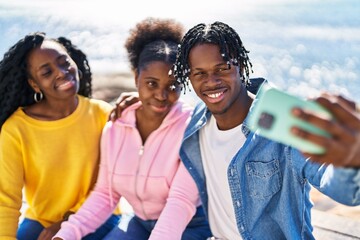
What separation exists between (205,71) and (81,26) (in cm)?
471

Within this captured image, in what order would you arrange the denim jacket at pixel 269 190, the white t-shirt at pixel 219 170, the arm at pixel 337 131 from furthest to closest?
the white t-shirt at pixel 219 170 < the denim jacket at pixel 269 190 < the arm at pixel 337 131

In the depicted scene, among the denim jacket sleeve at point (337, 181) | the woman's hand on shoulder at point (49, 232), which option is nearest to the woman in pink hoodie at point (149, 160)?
the woman's hand on shoulder at point (49, 232)

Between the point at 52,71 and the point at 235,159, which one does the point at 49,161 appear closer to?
the point at 52,71

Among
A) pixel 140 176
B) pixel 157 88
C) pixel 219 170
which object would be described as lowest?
pixel 140 176

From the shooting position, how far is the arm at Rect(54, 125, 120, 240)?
92.5 inches

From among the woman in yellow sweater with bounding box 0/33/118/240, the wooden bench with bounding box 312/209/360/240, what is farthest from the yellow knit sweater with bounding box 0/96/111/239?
the wooden bench with bounding box 312/209/360/240

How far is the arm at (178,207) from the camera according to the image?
86.0 inches

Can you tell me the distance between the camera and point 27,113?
8.19 feet

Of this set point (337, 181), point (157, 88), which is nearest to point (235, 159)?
point (157, 88)

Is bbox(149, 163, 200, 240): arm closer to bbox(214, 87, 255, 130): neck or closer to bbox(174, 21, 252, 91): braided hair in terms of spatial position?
bbox(214, 87, 255, 130): neck

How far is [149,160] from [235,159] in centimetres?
53

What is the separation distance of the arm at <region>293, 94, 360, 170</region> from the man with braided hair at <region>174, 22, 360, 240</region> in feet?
2.16

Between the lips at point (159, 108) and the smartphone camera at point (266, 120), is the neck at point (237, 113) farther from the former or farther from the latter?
the smartphone camera at point (266, 120)

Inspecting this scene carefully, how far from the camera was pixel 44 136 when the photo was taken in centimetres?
246
